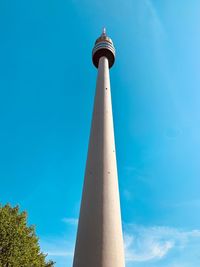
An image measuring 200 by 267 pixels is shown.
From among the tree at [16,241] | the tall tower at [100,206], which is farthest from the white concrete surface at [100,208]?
the tree at [16,241]

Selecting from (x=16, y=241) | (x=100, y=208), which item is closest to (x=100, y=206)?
(x=100, y=208)

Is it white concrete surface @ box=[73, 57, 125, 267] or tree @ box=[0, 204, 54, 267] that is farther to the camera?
tree @ box=[0, 204, 54, 267]

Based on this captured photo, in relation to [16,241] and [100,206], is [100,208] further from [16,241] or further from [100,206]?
Answer: [16,241]

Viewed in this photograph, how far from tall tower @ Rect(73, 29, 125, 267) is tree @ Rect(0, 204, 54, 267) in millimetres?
15562

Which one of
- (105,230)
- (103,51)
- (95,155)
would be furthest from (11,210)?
(103,51)

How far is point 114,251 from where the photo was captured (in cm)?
1297

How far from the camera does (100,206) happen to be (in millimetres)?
14523

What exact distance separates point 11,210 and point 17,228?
3163mm

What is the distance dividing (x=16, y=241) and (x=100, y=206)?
17060 mm

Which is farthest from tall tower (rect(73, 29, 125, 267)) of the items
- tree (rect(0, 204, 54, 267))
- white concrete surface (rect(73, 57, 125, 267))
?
tree (rect(0, 204, 54, 267))

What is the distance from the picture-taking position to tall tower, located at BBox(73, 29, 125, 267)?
12695mm

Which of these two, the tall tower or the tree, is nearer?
the tall tower

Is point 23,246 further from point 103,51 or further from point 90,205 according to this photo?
point 103,51

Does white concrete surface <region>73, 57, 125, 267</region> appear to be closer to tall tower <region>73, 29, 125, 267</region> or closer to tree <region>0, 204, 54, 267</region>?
tall tower <region>73, 29, 125, 267</region>
